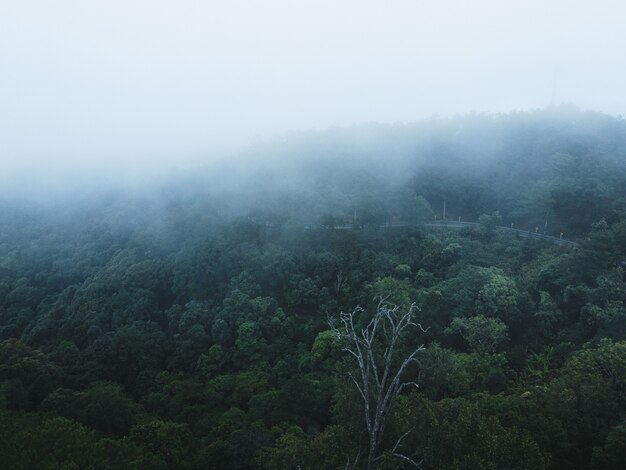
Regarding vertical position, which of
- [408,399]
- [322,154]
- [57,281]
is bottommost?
[57,281]

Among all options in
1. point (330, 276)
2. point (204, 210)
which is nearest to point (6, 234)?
point (204, 210)

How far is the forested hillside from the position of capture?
1442 centimetres

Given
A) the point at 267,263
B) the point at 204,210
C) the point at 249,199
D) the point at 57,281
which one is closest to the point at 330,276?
the point at 267,263

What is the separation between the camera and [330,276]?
35.5 meters

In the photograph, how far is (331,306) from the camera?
32.9 metres

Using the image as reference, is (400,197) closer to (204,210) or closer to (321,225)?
(321,225)

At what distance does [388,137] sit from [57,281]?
43.8 metres

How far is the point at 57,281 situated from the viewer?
153 feet

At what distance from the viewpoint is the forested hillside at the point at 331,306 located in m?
14.4

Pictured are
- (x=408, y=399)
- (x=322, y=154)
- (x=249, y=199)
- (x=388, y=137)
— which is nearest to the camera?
(x=408, y=399)

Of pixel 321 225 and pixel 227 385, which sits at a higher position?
pixel 321 225

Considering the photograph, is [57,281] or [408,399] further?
[57,281]

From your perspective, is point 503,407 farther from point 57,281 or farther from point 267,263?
point 57,281

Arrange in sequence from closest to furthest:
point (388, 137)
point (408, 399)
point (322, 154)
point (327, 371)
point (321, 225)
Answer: point (408, 399) < point (327, 371) < point (321, 225) < point (322, 154) < point (388, 137)
